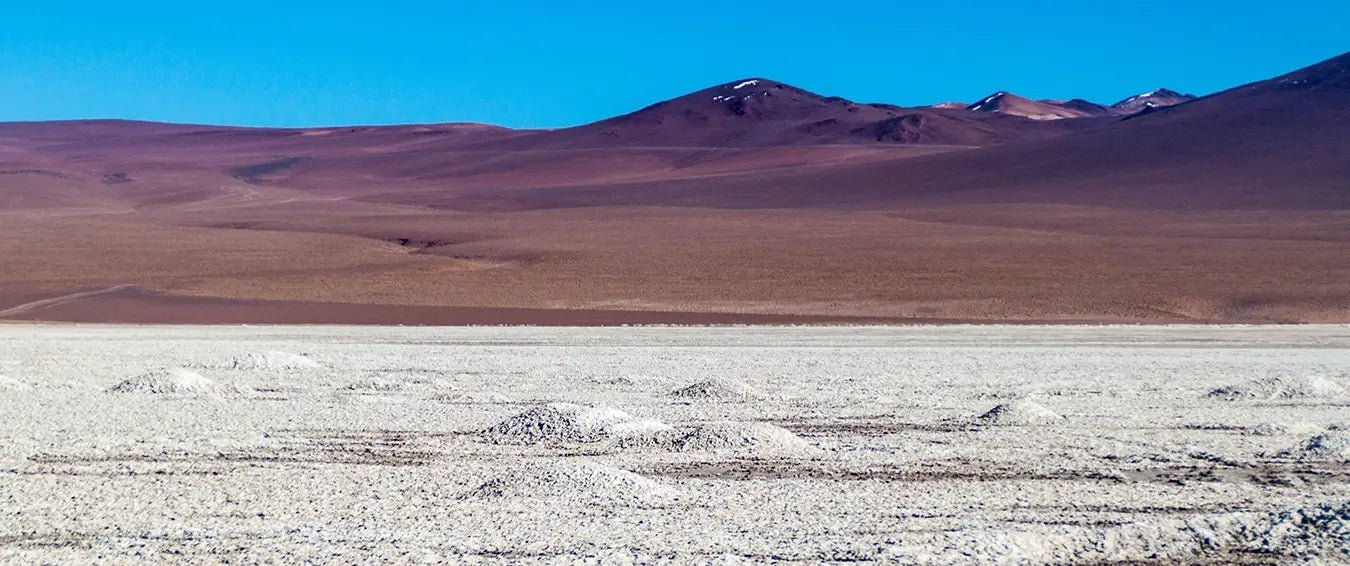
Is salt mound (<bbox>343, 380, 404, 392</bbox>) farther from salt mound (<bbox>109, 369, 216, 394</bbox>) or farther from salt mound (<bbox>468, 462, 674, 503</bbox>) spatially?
salt mound (<bbox>468, 462, 674, 503</bbox>)

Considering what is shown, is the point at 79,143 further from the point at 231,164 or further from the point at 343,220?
the point at 343,220

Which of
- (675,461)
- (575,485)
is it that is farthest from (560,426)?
(575,485)

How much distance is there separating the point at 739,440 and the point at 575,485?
78.3 inches

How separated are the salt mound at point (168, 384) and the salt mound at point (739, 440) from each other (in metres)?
5.56

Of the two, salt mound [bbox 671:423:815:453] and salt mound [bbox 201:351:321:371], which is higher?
salt mound [bbox 201:351:321:371]

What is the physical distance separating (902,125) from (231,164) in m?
45.7

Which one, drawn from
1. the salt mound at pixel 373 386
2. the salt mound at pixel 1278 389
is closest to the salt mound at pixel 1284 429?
the salt mound at pixel 1278 389

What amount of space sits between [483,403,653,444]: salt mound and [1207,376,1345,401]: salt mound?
19.2 feet

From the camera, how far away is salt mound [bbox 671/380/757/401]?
13.2 m

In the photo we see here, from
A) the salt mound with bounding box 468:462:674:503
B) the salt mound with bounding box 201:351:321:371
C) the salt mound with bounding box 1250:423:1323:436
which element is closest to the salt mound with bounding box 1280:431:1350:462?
the salt mound with bounding box 1250:423:1323:436

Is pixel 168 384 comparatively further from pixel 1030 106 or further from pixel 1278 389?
pixel 1030 106

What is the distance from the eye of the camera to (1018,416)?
37.7 ft

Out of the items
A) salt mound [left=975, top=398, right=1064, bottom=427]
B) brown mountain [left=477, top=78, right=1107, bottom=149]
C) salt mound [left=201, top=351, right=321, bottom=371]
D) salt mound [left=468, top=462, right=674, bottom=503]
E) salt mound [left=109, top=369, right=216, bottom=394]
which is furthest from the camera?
brown mountain [left=477, top=78, right=1107, bottom=149]

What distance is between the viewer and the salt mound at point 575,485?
8008mm
